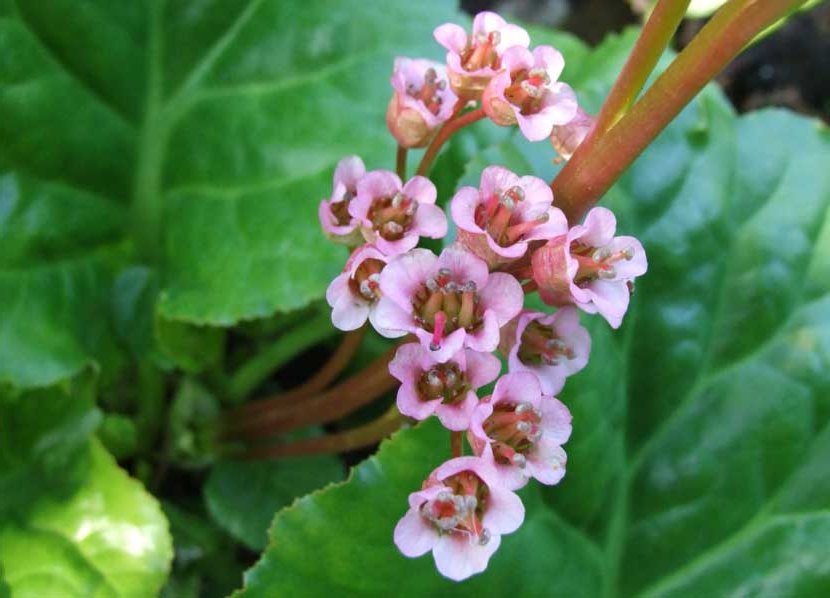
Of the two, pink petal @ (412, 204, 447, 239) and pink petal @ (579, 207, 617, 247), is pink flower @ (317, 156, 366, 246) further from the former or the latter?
pink petal @ (579, 207, 617, 247)

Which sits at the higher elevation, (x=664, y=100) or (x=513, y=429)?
(x=664, y=100)

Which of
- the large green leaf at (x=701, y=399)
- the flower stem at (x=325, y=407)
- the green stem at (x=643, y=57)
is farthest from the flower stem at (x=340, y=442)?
the green stem at (x=643, y=57)

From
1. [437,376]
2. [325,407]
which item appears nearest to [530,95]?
[437,376]

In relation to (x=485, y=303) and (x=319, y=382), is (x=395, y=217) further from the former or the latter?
(x=319, y=382)

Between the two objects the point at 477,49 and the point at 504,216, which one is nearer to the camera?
the point at 504,216

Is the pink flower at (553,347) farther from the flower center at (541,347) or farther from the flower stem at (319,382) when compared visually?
the flower stem at (319,382)

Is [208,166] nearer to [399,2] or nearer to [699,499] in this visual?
[399,2]

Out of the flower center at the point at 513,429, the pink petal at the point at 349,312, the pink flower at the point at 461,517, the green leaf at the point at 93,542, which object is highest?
the flower center at the point at 513,429
